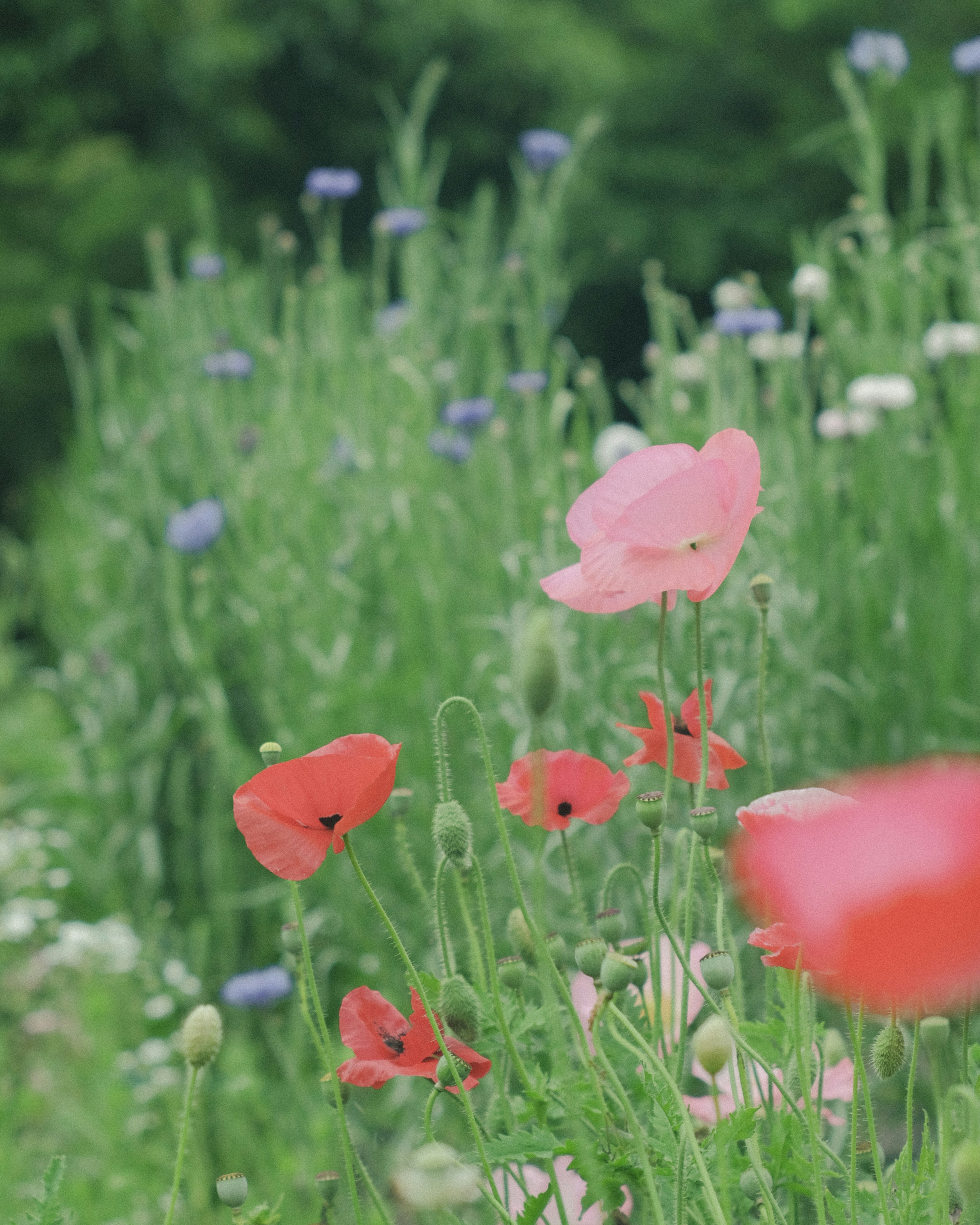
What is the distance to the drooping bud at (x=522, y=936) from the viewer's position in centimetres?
60

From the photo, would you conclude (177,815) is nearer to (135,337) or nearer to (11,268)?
(135,337)

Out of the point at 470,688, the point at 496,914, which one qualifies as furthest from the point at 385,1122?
the point at 470,688

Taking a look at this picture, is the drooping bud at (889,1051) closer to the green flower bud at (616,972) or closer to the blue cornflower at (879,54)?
the green flower bud at (616,972)

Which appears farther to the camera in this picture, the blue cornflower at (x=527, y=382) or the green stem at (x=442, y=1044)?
the blue cornflower at (x=527, y=382)

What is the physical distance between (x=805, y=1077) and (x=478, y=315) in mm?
2318

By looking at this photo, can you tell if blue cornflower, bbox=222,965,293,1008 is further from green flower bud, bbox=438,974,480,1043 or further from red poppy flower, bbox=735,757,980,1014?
red poppy flower, bbox=735,757,980,1014

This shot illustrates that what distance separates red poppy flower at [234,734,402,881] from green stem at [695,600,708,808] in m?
0.13

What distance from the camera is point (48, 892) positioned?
8.78 ft

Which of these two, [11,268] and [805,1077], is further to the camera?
[11,268]

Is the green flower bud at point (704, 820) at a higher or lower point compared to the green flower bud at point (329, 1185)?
higher

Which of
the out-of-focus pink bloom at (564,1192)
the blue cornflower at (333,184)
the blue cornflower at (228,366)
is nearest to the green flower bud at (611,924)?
the out-of-focus pink bloom at (564,1192)

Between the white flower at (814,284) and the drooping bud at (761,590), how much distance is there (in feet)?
5.82

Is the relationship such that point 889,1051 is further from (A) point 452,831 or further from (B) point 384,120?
(B) point 384,120

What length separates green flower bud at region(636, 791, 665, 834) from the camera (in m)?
0.55
